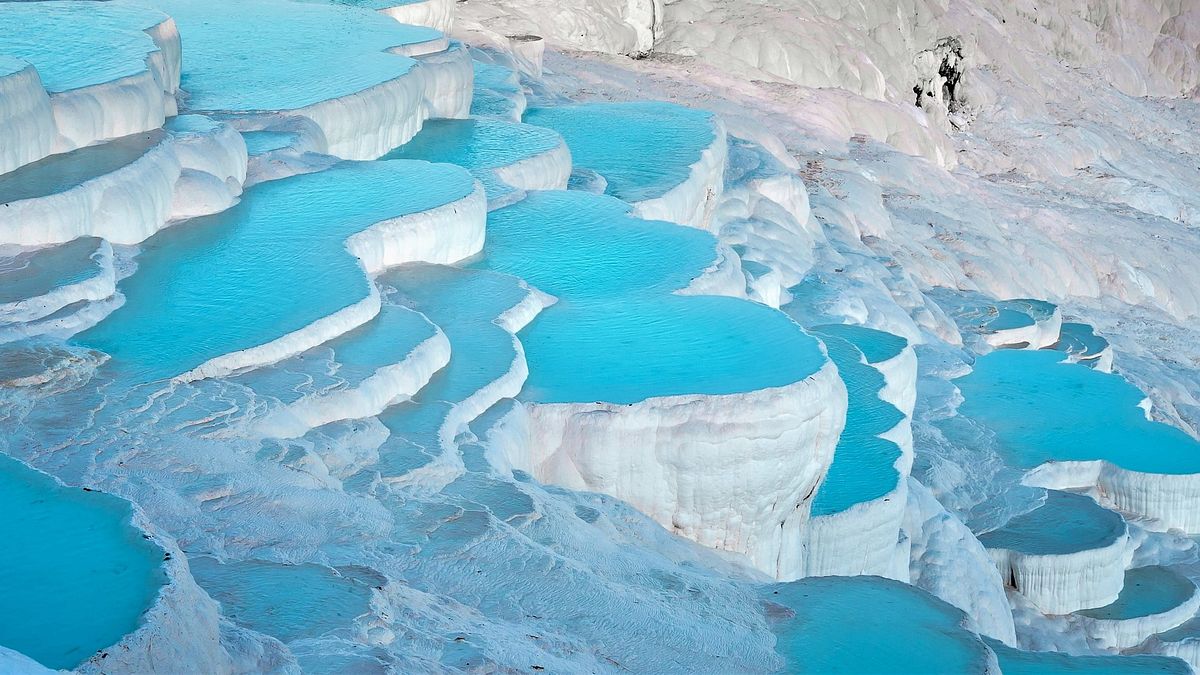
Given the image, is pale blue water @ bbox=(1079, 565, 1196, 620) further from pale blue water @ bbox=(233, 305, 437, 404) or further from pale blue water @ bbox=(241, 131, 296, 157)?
pale blue water @ bbox=(241, 131, 296, 157)

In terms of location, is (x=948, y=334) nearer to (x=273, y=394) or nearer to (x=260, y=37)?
(x=260, y=37)

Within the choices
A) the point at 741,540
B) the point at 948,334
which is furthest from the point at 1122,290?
the point at 741,540

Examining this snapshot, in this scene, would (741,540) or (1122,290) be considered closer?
(741,540)

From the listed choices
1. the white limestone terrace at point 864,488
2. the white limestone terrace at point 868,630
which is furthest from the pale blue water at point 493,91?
the white limestone terrace at point 868,630

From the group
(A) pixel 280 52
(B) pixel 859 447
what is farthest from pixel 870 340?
Answer: (A) pixel 280 52

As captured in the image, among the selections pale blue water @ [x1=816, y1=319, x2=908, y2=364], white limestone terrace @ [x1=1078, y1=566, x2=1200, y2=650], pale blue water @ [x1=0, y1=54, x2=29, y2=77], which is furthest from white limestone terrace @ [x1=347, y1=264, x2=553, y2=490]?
white limestone terrace @ [x1=1078, y1=566, x2=1200, y2=650]
